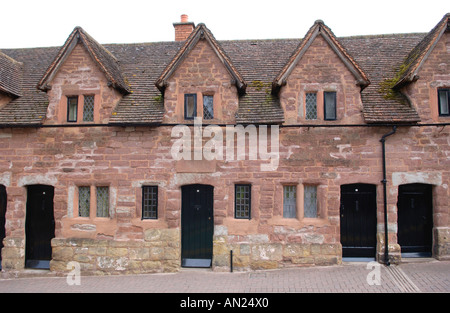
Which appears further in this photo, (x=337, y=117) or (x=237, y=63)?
(x=237, y=63)

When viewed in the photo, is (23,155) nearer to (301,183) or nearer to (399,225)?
(301,183)

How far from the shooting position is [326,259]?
31.1 feet

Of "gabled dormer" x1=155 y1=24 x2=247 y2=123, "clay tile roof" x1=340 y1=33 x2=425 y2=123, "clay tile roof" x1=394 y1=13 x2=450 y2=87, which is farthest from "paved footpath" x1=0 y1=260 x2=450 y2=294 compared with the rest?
"clay tile roof" x1=394 y1=13 x2=450 y2=87

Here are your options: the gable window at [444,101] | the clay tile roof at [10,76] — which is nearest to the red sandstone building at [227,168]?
the gable window at [444,101]

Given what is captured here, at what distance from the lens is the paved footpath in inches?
313

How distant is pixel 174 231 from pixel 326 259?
463cm

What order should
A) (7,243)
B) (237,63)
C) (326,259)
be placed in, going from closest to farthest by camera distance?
(326,259) < (7,243) < (237,63)

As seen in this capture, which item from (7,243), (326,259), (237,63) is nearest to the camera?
(326,259)

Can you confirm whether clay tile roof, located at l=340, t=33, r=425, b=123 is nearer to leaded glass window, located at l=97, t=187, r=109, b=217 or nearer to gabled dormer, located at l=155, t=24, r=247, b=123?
gabled dormer, located at l=155, t=24, r=247, b=123

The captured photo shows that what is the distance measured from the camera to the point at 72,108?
1056cm

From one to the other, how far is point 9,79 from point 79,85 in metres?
3.42

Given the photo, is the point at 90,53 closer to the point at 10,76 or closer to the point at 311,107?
the point at 10,76

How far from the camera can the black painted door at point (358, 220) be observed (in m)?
9.82

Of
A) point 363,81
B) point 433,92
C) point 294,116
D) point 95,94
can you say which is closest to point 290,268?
point 294,116
